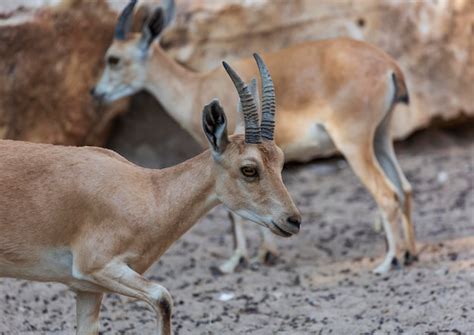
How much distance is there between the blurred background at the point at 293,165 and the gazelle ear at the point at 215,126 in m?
1.52

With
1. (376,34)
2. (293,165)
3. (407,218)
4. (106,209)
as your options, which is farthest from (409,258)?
(376,34)

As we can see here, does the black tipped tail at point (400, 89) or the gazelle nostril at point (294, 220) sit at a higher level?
the gazelle nostril at point (294, 220)

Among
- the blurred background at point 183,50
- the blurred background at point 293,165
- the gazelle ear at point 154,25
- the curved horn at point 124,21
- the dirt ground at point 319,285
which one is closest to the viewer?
the dirt ground at point 319,285

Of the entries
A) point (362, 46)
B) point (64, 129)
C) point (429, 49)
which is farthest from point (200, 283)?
point (429, 49)

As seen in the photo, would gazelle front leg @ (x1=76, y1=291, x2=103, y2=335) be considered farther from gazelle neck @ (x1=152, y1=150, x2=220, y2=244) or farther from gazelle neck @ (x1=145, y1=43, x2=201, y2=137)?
gazelle neck @ (x1=145, y1=43, x2=201, y2=137)

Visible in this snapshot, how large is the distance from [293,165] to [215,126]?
6107mm

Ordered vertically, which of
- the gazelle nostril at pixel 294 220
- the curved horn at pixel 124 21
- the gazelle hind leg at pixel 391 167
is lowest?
the gazelle hind leg at pixel 391 167

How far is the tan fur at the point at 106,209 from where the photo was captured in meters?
5.42

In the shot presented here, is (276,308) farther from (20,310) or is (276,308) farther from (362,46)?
(362,46)

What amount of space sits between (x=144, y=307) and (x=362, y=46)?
3.06 meters

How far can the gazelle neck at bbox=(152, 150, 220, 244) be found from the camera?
5.65 meters

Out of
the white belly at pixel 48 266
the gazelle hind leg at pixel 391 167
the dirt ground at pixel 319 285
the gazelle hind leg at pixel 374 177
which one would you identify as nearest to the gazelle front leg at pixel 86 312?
the white belly at pixel 48 266

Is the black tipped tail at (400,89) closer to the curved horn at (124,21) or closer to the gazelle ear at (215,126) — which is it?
the curved horn at (124,21)

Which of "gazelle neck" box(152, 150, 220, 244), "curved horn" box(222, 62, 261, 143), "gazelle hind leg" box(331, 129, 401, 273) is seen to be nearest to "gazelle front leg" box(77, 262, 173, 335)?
"gazelle neck" box(152, 150, 220, 244)
